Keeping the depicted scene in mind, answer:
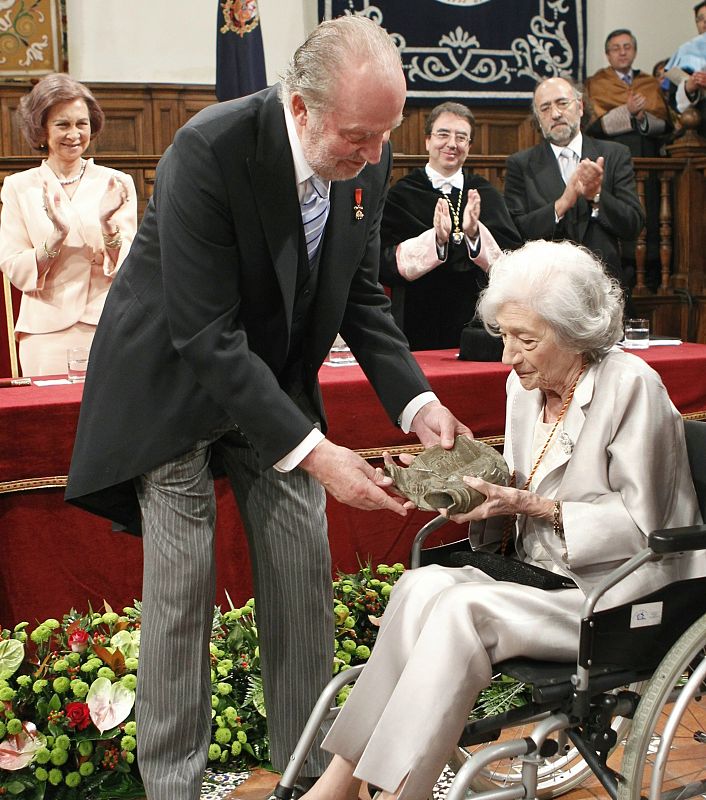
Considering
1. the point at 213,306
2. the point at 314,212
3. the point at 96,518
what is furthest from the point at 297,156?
the point at 96,518

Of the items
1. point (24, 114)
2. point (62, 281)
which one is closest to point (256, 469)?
point (62, 281)

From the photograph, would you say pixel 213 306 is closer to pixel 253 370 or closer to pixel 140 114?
pixel 253 370

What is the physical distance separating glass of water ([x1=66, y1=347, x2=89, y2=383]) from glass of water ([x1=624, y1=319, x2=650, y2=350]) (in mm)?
1929

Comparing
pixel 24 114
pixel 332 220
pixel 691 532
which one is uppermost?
pixel 24 114

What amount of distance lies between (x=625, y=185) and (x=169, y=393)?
365 centimetres

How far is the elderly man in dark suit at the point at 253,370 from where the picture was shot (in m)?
1.98

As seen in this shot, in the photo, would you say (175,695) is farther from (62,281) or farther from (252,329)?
(62,281)

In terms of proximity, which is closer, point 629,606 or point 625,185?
point 629,606

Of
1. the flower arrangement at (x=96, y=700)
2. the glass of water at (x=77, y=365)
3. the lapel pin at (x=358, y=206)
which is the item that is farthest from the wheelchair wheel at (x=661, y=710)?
the glass of water at (x=77, y=365)

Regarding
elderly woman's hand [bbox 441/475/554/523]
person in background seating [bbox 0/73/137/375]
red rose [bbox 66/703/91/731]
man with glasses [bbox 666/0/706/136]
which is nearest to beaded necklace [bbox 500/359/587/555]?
elderly woman's hand [bbox 441/475/554/523]

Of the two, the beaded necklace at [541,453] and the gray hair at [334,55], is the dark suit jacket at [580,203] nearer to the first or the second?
the beaded necklace at [541,453]

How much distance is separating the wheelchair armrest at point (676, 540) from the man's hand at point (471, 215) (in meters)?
2.57

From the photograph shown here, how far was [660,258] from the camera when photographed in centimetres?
718

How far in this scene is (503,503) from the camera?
215 cm
